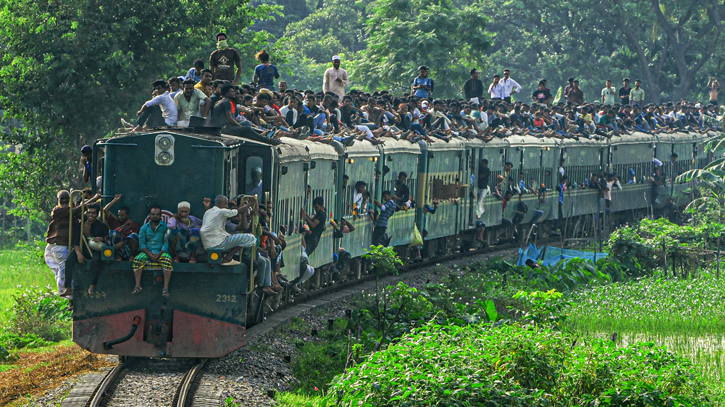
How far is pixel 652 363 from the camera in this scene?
10992mm

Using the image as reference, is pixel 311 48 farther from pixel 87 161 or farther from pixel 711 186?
pixel 87 161

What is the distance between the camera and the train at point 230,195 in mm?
12859

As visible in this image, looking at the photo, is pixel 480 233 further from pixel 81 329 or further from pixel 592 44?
pixel 592 44

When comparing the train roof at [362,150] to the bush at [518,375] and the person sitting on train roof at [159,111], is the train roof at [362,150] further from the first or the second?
the bush at [518,375]

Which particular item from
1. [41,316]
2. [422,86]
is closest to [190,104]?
[41,316]

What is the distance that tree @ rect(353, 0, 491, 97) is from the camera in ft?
125

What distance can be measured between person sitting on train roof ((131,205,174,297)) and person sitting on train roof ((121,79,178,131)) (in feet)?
9.14

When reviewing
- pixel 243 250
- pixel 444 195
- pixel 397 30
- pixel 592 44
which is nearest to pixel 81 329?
pixel 243 250

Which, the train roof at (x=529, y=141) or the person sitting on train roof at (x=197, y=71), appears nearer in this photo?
the person sitting on train roof at (x=197, y=71)

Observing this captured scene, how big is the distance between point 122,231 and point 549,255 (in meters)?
15.6

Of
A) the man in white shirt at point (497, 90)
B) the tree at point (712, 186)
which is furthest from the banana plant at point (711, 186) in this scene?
the man in white shirt at point (497, 90)

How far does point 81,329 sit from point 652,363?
6677 mm

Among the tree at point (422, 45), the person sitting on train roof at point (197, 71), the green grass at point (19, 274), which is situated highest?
the tree at point (422, 45)

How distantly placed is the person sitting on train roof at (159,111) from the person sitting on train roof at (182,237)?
2.78m
